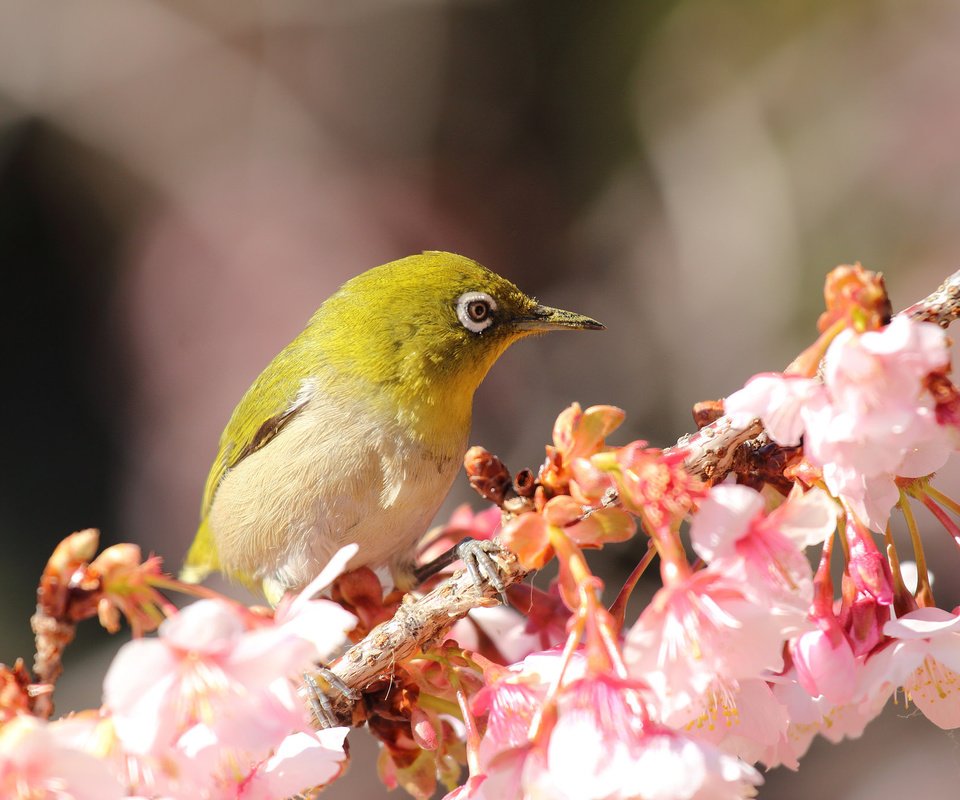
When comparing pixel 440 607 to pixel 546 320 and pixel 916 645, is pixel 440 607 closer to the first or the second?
pixel 916 645

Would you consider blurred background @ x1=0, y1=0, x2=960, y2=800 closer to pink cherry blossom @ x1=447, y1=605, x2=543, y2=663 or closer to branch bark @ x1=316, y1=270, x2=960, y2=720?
pink cherry blossom @ x1=447, y1=605, x2=543, y2=663

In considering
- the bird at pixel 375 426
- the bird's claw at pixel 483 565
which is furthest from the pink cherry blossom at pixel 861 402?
the bird at pixel 375 426

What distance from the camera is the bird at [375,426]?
2615 mm

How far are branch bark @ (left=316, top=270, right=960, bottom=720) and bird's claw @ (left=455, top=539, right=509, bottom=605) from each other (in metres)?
0.01

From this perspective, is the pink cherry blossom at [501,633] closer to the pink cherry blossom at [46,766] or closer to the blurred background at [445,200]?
the pink cherry blossom at [46,766]

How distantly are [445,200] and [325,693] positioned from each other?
3.70m

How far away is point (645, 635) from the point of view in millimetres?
1237

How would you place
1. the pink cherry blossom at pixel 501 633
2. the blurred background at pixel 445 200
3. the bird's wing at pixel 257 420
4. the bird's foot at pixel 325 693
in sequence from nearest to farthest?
the bird's foot at pixel 325 693, the pink cherry blossom at pixel 501 633, the bird's wing at pixel 257 420, the blurred background at pixel 445 200

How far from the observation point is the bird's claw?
162cm

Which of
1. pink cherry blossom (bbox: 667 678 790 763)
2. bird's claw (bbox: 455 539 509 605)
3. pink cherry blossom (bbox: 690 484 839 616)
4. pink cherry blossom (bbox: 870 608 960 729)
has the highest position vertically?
pink cherry blossom (bbox: 690 484 839 616)

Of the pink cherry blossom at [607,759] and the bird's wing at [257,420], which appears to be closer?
the pink cherry blossom at [607,759]

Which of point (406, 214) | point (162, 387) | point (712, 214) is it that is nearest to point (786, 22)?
point (712, 214)

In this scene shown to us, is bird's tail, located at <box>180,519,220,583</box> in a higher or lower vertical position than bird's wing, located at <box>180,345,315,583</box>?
lower

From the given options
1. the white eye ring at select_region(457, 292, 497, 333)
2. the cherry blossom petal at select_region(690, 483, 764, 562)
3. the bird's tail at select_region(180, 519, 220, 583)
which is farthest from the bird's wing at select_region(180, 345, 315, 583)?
the cherry blossom petal at select_region(690, 483, 764, 562)
